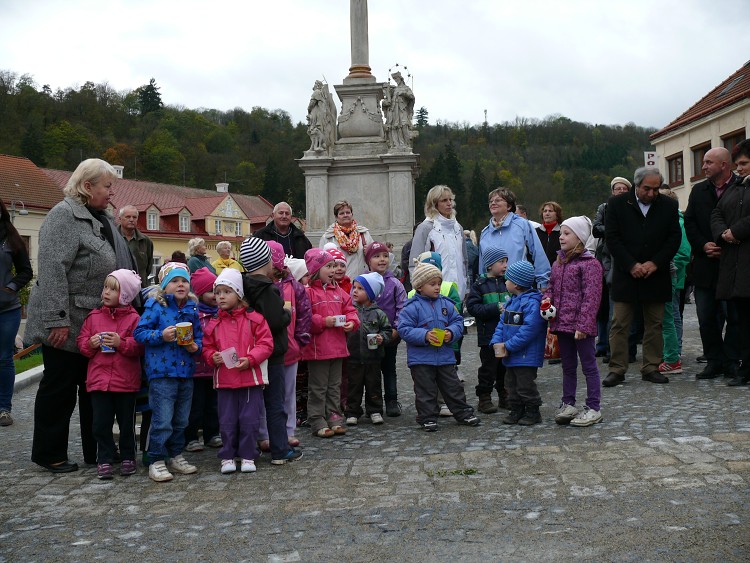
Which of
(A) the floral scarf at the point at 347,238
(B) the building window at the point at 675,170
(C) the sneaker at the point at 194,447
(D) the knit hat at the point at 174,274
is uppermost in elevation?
(B) the building window at the point at 675,170

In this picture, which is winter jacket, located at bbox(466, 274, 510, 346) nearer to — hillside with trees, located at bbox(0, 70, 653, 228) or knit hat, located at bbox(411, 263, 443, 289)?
knit hat, located at bbox(411, 263, 443, 289)

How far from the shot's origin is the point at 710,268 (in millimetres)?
8781

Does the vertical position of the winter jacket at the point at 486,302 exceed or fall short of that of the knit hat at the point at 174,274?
it falls short

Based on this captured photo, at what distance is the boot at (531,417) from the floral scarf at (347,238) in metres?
2.88

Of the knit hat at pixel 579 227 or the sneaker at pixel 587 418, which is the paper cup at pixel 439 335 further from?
the knit hat at pixel 579 227

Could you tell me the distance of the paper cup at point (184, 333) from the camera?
587 cm

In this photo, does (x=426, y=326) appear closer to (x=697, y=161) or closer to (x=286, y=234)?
(x=286, y=234)

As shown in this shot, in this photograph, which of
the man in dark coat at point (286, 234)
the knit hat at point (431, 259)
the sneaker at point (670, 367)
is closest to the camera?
the knit hat at point (431, 259)

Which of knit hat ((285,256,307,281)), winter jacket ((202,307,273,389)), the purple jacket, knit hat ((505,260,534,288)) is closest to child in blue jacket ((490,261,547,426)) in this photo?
knit hat ((505,260,534,288))

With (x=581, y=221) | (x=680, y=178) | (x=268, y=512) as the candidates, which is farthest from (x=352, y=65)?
(x=680, y=178)

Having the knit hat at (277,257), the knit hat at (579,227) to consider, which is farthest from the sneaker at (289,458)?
the knit hat at (579,227)

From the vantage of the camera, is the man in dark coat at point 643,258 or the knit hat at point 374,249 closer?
the knit hat at point 374,249

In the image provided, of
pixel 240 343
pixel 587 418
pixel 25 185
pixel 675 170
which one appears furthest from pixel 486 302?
pixel 25 185

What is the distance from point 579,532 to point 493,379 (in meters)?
3.77
